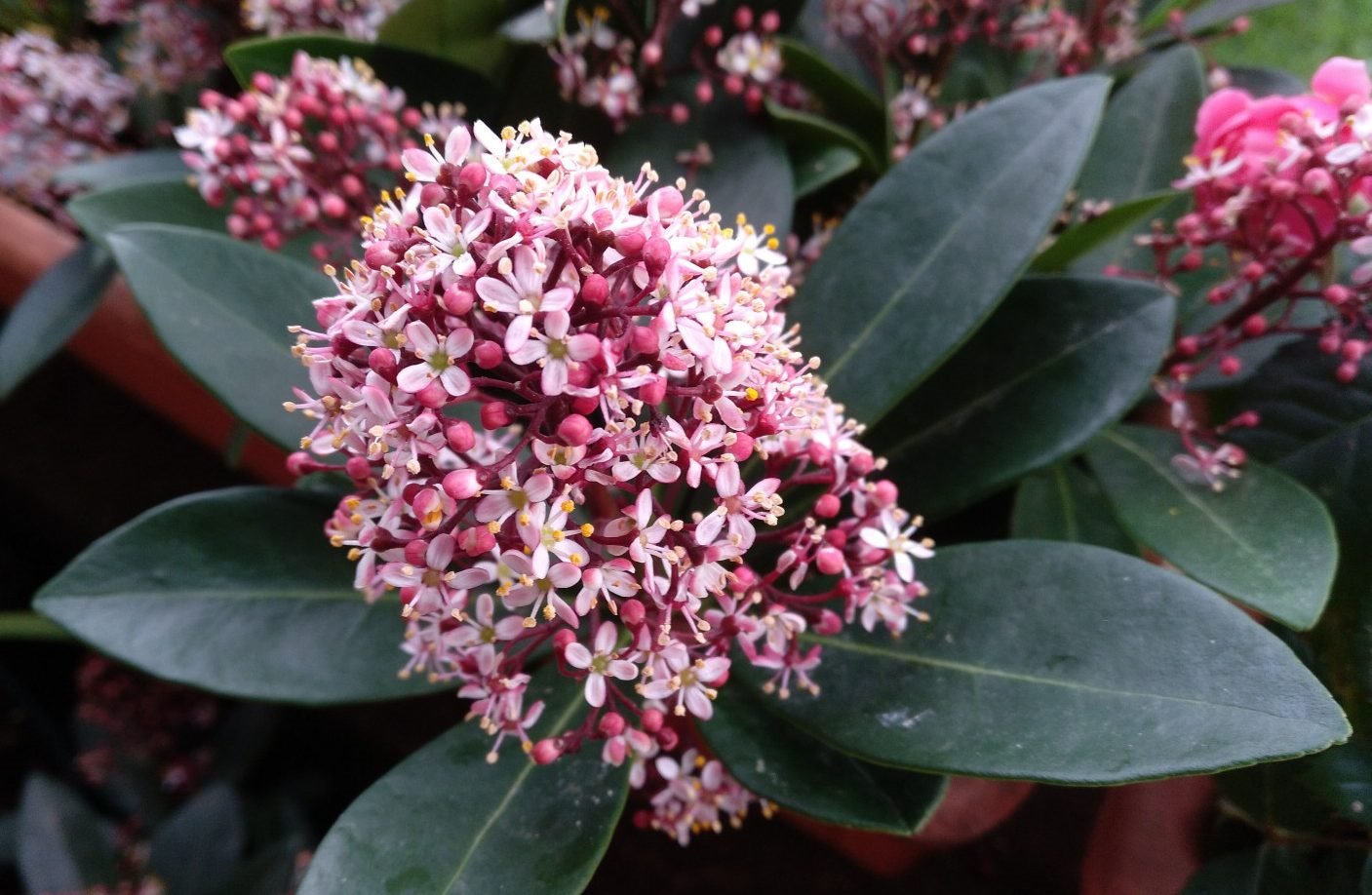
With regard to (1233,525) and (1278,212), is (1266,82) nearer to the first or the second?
(1278,212)

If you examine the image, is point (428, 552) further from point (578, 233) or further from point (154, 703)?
point (154, 703)

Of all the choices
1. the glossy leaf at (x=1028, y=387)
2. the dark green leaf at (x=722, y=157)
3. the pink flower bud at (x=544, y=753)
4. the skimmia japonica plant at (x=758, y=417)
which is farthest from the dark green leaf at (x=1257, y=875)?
the dark green leaf at (x=722, y=157)

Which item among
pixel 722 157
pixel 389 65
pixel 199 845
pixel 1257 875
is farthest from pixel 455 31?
pixel 1257 875

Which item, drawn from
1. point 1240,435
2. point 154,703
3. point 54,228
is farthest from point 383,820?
point 54,228

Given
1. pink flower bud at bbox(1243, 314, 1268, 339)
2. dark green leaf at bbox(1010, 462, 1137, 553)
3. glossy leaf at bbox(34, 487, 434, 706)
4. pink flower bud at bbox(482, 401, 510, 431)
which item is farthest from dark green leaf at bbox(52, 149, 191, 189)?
pink flower bud at bbox(1243, 314, 1268, 339)

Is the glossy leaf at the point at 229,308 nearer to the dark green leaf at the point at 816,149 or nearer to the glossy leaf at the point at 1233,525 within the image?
the dark green leaf at the point at 816,149

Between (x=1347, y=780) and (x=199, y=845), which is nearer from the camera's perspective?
(x=1347, y=780)

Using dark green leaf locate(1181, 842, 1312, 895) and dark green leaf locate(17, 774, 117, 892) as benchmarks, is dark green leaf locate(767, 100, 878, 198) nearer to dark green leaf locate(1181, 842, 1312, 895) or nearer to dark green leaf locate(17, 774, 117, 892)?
dark green leaf locate(1181, 842, 1312, 895)
